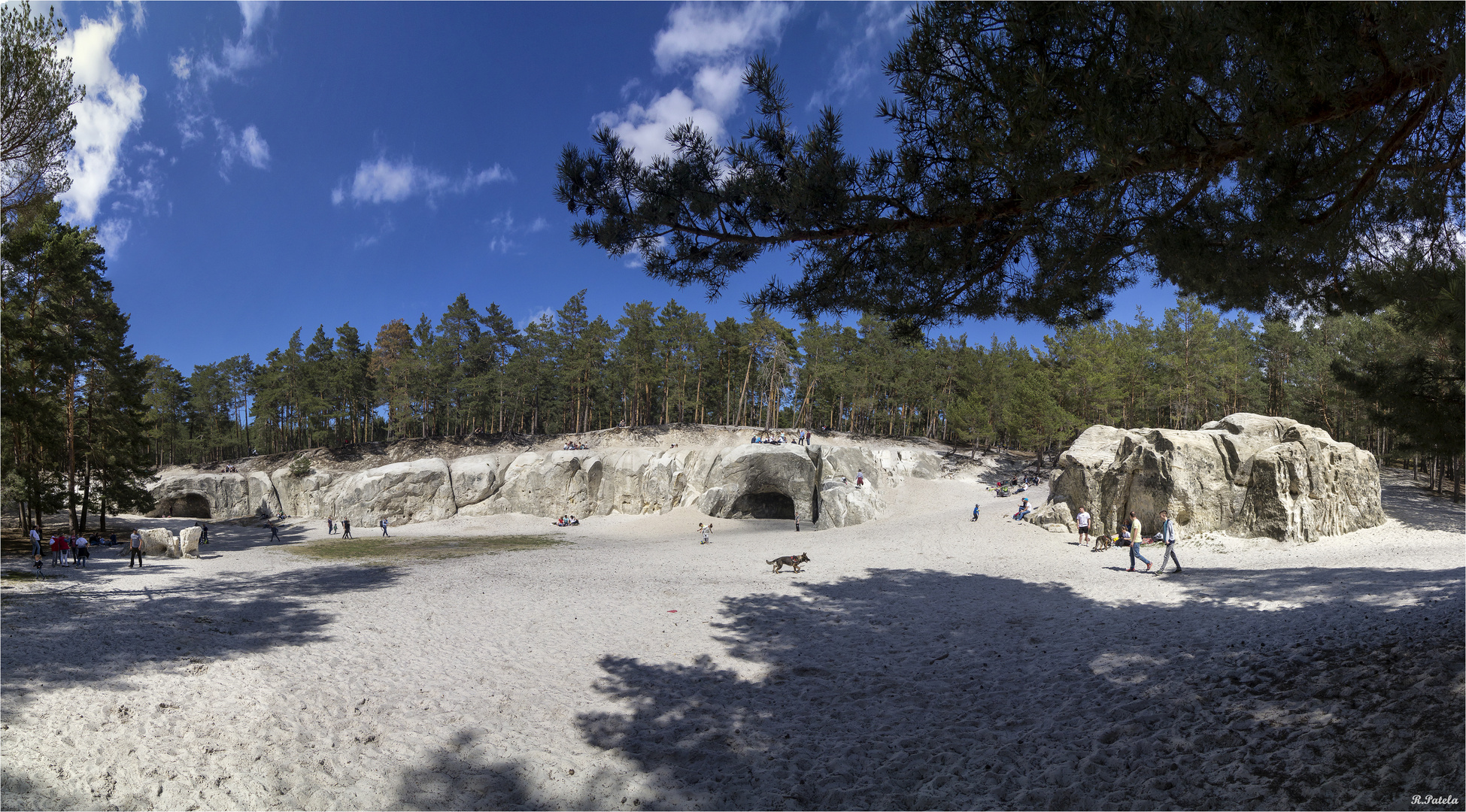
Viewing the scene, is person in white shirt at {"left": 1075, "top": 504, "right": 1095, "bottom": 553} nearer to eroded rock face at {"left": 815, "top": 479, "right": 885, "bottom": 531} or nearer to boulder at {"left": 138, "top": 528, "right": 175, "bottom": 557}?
eroded rock face at {"left": 815, "top": 479, "right": 885, "bottom": 531}

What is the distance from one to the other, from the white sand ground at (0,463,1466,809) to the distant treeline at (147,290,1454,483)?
2759 cm

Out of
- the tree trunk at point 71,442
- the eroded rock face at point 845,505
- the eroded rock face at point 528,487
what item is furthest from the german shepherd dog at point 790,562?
the tree trunk at point 71,442

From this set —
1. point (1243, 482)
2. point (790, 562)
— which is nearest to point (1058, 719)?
point (790, 562)

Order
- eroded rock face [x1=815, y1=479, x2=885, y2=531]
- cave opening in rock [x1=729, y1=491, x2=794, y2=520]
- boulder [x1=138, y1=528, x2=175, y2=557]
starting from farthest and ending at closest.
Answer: cave opening in rock [x1=729, y1=491, x2=794, y2=520] → eroded rock face [x1=815, y1=479, x2=885, y2=531] → boulder [x1=138, y1=528, x2=175, y2=557]

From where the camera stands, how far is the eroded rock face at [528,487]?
36094mm

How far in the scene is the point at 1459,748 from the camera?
3693 mm

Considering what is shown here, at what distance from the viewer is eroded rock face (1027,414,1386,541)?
16297 mm

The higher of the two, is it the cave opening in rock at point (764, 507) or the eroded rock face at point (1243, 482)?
the eroded rock face at point (1243, 482)

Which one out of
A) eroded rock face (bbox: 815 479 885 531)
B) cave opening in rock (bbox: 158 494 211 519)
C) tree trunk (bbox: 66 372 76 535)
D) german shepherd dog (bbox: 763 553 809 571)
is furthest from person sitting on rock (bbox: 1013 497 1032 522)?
cave opening in rock (bbox: 158 494 211 519)

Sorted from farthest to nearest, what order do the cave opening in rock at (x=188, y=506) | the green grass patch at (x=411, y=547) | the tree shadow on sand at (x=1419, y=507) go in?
the cave opening in rock at (x=188, y=506), the green grass patch at (x=411, y=547), the tree shadow on sand at (x=1419, y=507)

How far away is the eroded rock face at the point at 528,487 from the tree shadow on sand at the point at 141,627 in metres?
21.8

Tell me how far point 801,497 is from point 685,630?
879 inches

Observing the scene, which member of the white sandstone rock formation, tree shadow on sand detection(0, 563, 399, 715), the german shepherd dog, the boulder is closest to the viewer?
tree shadow on sand detection(0, 563, 399, 715)

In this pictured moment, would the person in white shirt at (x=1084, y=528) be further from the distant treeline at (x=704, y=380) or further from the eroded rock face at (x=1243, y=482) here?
the distant treeline at (x=704, y=380)
